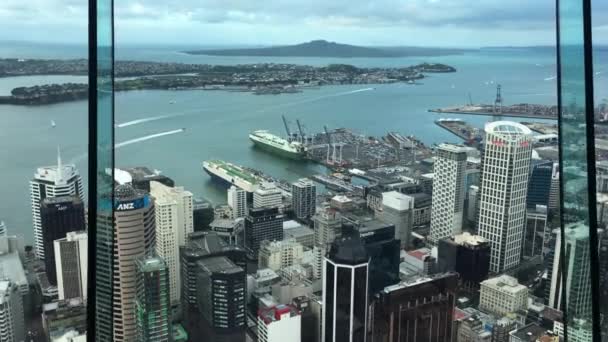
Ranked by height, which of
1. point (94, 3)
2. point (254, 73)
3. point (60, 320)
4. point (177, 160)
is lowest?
point (60, 320)

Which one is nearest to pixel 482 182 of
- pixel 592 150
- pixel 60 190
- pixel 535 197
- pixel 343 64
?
pixel 535 197

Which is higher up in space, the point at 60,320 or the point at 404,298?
the point at 60,320

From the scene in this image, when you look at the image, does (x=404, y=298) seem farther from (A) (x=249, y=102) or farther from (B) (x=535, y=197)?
(A) (x=249, y=102)

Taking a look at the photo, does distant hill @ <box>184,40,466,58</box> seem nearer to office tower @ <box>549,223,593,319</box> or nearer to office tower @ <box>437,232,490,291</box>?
office tower @ <box>437,232,490,291</box>

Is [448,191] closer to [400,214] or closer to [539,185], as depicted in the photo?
[400,214]

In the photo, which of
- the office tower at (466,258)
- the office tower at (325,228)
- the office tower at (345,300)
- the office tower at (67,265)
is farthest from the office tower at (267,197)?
the office tower at (67,265)

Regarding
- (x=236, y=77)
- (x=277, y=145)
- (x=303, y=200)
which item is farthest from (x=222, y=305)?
(x=277, y=145)
